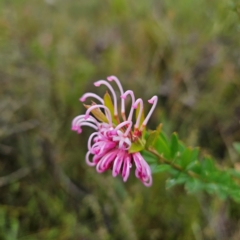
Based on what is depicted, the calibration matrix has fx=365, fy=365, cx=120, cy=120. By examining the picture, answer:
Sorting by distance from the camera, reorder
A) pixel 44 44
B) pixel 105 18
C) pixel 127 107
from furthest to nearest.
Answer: pixel 105 18 < pixel 44 44 < pixel 127 107

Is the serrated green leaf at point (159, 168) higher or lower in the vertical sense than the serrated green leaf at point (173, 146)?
lower

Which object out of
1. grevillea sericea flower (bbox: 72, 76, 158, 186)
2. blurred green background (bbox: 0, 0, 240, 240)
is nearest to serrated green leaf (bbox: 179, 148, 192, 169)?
grevillea sericea flower (bbox: 72, 76, 158, 186)

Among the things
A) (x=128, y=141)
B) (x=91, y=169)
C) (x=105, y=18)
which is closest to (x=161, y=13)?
(x=105, y=18)

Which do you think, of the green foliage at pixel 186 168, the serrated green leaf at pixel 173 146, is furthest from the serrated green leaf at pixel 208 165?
the serrated green leaf at pixel 173 146

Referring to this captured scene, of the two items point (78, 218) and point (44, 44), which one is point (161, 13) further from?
point (78, 218)

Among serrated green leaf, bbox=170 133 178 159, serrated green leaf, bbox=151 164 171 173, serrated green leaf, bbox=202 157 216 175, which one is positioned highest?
serrated green leaf, bbox=170 133 178 159

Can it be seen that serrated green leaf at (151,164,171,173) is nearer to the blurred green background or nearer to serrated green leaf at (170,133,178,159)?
serrated green leaf at (170,133,178,159)

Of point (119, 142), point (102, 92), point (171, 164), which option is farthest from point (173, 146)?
point (102, 92)

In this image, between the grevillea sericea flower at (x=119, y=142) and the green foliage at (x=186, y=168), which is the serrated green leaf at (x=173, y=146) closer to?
the green foliage at (x=186, y=168)
